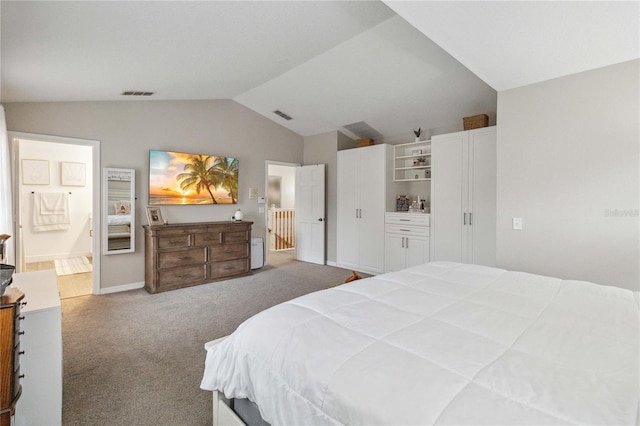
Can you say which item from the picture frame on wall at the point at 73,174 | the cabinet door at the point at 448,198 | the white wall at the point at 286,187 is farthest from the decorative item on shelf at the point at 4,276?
the white wall at the point at 286,187

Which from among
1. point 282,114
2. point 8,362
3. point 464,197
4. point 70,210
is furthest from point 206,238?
point 70,210

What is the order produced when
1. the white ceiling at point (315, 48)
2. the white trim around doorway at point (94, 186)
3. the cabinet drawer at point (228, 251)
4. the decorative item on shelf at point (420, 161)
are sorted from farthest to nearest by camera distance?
the decorative item on shelf at point (420, 161)
the cabinet drawer at point (228, 251)
the white trim around doorway at point (94, 186)
the white ceiling at point (315, 48)

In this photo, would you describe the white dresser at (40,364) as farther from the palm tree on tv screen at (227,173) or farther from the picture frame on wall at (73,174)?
the picture frame on wall at (73,174)

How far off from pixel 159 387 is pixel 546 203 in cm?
352

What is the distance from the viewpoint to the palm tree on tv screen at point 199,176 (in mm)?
4809

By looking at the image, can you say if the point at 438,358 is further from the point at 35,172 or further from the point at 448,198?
the point at 35,172

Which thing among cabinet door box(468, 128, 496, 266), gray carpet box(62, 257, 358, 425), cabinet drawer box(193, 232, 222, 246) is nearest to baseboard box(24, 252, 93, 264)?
gray carpet box(62, 257, 358, 425)

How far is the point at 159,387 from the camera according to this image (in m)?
2.09

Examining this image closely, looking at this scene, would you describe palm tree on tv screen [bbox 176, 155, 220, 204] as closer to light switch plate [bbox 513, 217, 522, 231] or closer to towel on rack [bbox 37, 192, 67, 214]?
towel on rack [bbox 37, 192, 67, 214]

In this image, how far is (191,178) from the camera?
4.87m

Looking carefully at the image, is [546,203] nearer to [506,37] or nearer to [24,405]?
[506,37]

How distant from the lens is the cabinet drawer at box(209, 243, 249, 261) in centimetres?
474

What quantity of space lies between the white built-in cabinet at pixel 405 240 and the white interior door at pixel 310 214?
1491 millimetres

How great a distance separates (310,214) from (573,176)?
439cm
